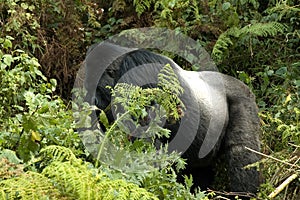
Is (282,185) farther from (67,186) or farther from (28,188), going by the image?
(28,188)

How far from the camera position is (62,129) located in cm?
286

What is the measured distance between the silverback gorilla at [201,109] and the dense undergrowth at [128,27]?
142 mm

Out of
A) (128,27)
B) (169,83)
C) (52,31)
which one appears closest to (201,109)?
(169,83)

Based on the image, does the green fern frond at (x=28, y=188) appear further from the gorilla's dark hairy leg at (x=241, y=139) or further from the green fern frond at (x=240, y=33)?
the green fern frond at (x=240, y=33)

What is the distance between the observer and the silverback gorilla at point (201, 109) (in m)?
3.54

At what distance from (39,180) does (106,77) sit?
141 centimetres

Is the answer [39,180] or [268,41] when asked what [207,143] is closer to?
[39,180]

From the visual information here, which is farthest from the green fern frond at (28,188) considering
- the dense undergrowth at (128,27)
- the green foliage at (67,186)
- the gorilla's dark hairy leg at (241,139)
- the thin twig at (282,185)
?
the gorilla's dark hairy leg at (241,139)

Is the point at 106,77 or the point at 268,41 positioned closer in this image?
the point at 106,77

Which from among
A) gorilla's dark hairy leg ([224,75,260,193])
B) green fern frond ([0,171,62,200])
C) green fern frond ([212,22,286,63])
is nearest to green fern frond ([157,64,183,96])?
green fern frond ([0,171,62,200])

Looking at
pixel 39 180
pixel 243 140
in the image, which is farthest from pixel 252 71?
pixel 39 180

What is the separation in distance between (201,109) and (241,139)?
0.37 metres

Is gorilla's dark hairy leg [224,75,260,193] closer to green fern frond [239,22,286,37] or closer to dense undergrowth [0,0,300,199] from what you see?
A: dense undergrowth [0,0,300,199]

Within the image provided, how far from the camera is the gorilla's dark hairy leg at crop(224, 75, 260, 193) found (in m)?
3.99
